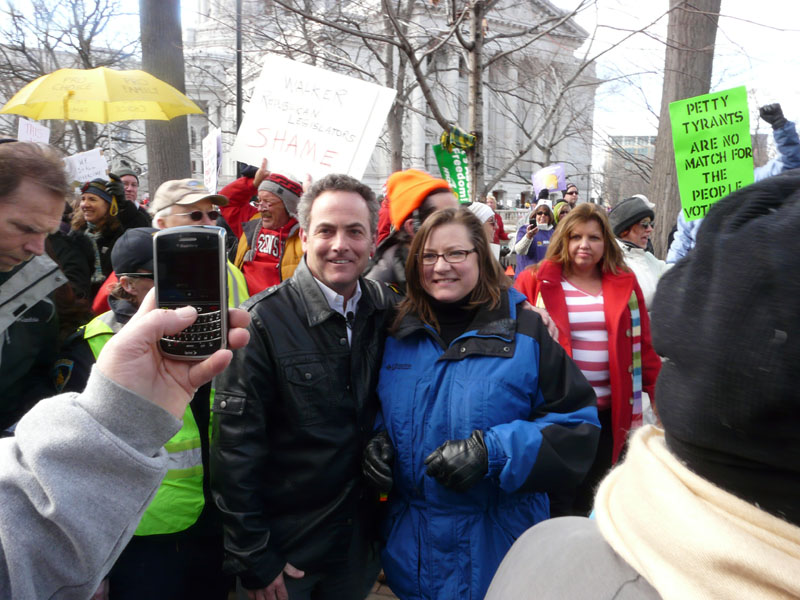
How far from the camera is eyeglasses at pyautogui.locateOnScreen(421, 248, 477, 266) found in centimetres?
244

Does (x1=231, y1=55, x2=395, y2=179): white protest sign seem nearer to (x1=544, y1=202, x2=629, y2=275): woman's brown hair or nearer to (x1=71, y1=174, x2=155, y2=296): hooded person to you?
(x1=544, y1=202, x2=629, y2=275): woman's brown hair

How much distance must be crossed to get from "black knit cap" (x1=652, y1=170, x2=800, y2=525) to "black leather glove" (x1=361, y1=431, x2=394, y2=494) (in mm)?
1453

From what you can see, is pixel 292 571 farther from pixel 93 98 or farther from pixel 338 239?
pixel 93 98

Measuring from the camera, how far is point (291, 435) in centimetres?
211

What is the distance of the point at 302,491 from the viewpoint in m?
2.12

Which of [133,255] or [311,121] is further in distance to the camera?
[311,121]

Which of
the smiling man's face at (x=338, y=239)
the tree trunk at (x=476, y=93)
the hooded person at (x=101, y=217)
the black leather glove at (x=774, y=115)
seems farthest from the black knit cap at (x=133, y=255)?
the black leather glove at (x=774, y=115)

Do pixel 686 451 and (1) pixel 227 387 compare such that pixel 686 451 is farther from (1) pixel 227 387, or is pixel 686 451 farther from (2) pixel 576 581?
(1) pixel 227 387

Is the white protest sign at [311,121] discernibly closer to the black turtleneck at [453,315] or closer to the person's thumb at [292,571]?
the black turtleneck at [453,315]

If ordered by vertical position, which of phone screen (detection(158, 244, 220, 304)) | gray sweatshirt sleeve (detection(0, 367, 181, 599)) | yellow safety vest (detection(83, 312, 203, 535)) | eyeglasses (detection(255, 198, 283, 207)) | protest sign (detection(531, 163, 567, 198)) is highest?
protest sign (detection(531, 163, 567, 198))

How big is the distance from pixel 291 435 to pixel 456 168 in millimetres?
3539

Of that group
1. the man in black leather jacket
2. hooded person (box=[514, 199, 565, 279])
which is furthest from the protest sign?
the man in black leather jacket

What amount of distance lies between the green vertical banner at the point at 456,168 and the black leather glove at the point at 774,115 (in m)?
2.21

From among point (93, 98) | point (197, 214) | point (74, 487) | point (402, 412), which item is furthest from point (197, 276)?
point (93, 98)
